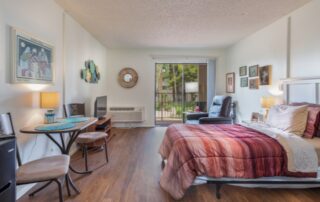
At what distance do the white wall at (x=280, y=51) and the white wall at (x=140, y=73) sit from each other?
1.09 metres

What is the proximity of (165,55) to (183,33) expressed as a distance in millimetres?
1832

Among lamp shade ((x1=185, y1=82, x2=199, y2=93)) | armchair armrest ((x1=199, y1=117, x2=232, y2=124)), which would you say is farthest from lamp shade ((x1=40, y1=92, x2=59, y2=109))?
lamp shade ((x1=185, y1=82, x2=199, y2=93))

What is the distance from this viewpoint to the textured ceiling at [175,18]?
3.29 meters

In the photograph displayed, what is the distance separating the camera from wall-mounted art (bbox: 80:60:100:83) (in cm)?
462

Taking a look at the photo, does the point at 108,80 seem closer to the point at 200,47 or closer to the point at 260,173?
the point at 200,47

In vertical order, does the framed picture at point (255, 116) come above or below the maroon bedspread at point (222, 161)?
above

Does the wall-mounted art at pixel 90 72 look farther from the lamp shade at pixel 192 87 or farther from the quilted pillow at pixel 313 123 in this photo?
the quilted pillow at pixel 313 123

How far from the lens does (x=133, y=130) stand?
634cm

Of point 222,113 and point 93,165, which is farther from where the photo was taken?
point 222,113

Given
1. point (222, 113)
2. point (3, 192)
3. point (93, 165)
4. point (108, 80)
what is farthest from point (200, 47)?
point (3, 192)

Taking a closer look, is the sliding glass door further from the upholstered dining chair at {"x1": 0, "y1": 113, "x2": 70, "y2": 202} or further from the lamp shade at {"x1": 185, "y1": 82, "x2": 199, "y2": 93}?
the upholstered dining chair at {"x1": 0, "y1": 113, "x2": 70, "y2": 202}

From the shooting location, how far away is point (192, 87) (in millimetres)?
7355

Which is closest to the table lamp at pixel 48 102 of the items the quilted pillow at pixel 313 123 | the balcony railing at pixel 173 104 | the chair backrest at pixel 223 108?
the quilted pillow at pixel 313 123

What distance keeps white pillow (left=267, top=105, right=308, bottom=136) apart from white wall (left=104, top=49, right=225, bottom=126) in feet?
12.4
